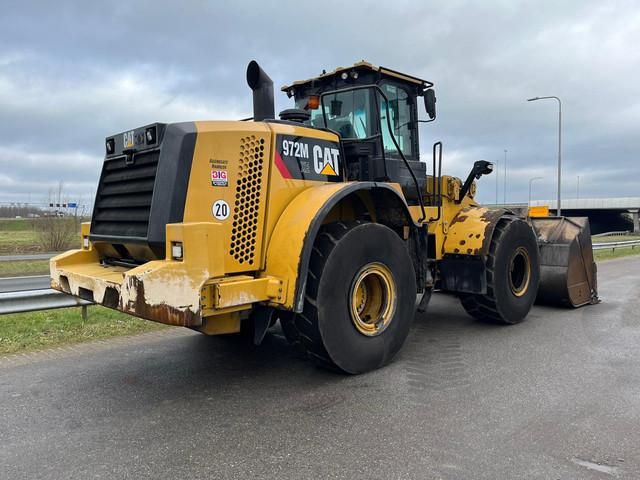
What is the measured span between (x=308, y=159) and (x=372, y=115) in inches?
47.1

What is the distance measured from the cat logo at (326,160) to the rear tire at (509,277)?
98.0 inches

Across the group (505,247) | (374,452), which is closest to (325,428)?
(374,452)

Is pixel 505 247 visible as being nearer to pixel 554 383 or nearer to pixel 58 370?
pixel 554 383

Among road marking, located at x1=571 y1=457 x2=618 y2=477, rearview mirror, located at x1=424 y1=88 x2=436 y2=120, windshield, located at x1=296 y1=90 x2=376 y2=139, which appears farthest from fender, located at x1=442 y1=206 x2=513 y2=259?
A: road marking, located at x1=571 y1=457 x2=618 y2=477

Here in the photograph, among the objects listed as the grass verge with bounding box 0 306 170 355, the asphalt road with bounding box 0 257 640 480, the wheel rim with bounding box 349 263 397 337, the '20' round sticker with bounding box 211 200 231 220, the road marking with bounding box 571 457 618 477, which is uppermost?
the '20' round sticker with bounding box 211 200 231 220

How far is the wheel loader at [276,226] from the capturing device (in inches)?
143

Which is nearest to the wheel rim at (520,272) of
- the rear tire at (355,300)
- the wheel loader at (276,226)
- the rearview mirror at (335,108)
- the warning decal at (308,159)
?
the wheel loader at (276,226)

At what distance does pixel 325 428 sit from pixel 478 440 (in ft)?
3.22

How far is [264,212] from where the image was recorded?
407 centimetres

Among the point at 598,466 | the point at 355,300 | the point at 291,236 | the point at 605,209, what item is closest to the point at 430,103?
the point at 355,300

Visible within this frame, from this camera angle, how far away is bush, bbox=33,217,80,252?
23.5 m

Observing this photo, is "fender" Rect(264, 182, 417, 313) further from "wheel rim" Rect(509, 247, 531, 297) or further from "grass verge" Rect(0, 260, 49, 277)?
"grass verge" Rect(0, 260, 49, 277)

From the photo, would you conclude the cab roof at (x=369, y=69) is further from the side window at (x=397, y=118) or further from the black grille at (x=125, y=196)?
the black grille at (x=125, y=196)

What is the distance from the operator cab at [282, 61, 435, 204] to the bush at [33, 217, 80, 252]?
20.6 meters
